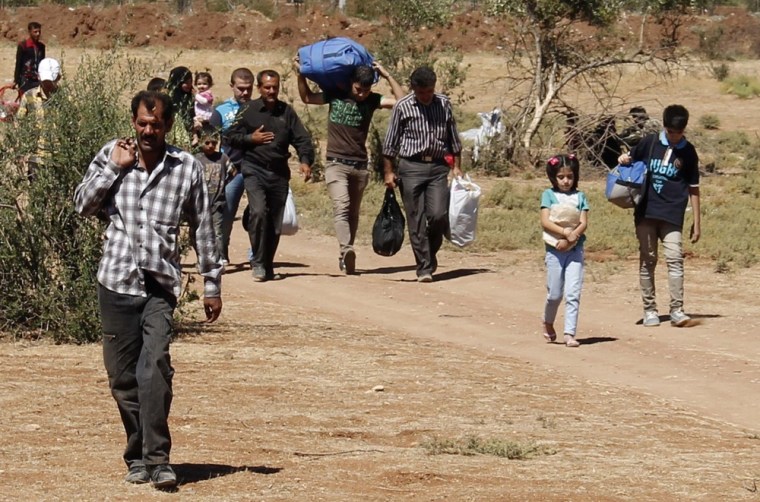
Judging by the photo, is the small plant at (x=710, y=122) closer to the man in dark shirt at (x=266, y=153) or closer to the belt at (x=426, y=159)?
the belt at (x=426, y=159)

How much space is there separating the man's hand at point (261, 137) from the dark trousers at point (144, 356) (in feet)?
22.6

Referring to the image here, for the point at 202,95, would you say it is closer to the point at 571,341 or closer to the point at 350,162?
the point at 350,162

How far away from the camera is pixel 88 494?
6277 mm

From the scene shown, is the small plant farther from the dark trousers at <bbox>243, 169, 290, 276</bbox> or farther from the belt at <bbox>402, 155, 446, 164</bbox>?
the dark trousers at <bbox>243, 169, 290, 276</bbox>

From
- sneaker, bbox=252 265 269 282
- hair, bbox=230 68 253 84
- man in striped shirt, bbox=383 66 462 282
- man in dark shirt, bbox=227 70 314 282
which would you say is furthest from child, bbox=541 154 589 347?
hair, bbox=230 68 253 84

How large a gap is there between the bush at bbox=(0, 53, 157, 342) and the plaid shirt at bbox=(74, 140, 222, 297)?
3.77 m

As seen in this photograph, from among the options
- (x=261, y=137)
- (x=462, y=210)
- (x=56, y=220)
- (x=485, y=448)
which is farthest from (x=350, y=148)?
(x=485, y=448)

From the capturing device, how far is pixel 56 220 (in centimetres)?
1020

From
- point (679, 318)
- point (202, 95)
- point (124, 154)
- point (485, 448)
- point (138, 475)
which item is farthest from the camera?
point (202, 95)

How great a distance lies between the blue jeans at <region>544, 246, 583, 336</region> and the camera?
1066 cm

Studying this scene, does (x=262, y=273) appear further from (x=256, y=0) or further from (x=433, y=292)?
(x=256, y=0)

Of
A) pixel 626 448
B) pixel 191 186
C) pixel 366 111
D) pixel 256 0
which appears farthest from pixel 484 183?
pixel 256 0

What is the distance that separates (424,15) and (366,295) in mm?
12016

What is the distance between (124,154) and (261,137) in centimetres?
697
